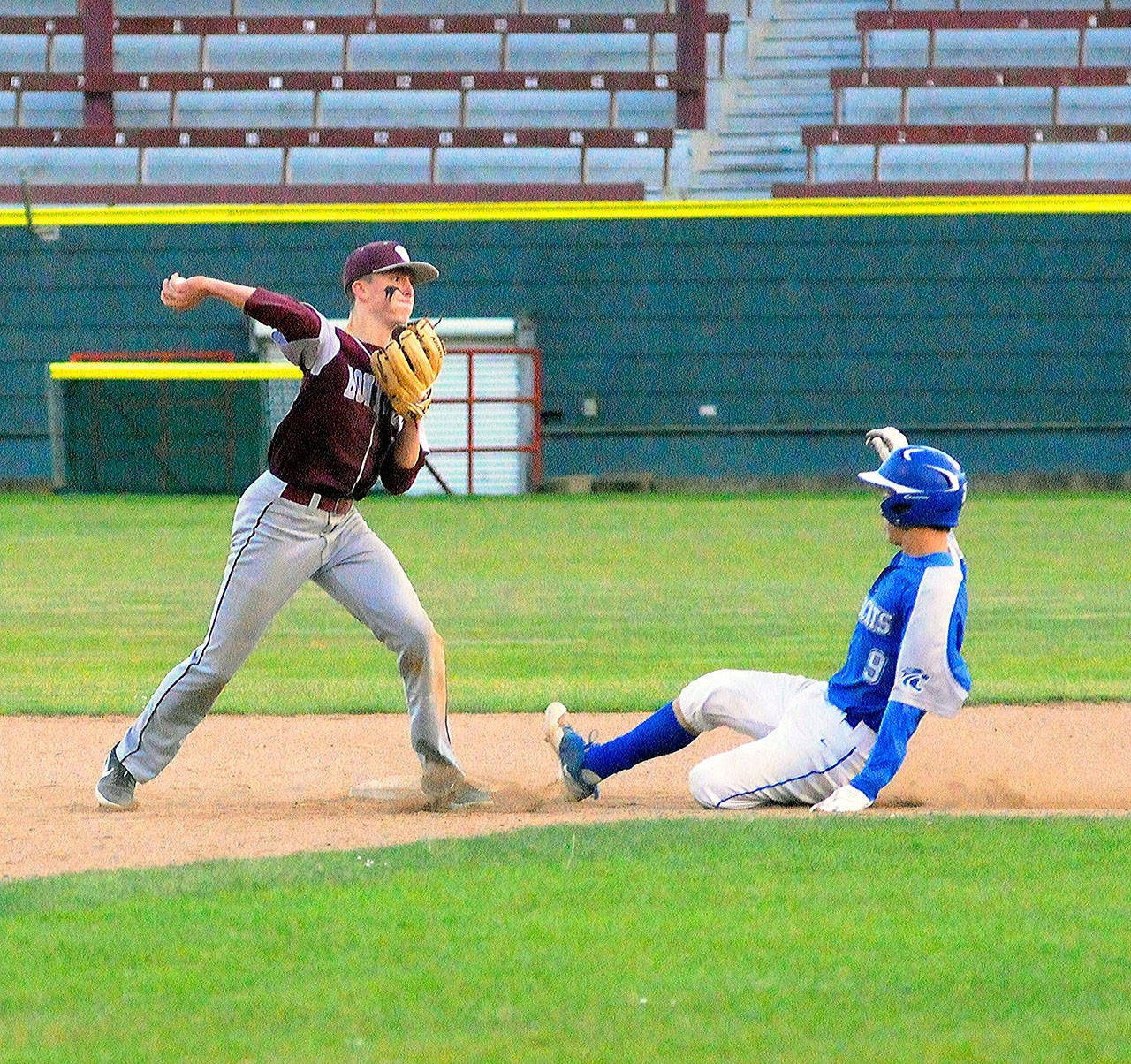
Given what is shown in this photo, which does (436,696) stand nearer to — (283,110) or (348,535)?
→ (348,535)

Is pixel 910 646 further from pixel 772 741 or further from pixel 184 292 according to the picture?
pixel 184 292

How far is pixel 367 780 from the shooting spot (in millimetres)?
5945

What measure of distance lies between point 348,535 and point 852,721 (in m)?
1.53

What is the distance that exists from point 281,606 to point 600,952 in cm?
199

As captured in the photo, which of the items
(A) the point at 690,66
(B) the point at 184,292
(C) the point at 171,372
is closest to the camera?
(B) the point at 184,292

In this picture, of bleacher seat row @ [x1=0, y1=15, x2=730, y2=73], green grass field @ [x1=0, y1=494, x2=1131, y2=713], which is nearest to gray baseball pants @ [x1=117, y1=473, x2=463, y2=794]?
green grass field @ [x1=0, y1=494, x2=1131, y2=713]

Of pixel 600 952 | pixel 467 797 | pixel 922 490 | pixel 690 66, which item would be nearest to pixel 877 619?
pixel 922 490

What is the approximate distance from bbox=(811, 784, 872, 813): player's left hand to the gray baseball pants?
3.72 feet

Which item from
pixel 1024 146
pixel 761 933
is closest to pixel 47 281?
pixel 1024 146

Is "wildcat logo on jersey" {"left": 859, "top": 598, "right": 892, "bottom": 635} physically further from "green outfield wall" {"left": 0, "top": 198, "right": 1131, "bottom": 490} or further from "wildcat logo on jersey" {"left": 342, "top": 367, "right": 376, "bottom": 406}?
"green outfield wall" {"left": 0, "top": 198, "right": 1131, "bottom": 490}

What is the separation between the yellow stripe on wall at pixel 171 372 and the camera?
19.9 m

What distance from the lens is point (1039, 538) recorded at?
15.5m

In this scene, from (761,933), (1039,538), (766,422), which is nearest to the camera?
(761,933)

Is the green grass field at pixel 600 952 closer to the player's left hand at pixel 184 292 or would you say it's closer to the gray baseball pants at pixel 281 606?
the gray baseball pants at pixel 281 606
